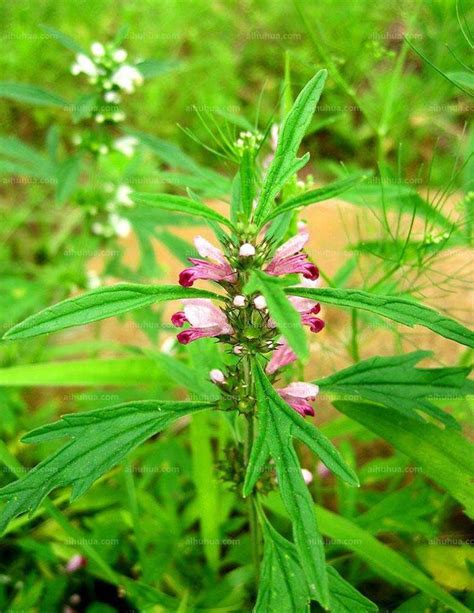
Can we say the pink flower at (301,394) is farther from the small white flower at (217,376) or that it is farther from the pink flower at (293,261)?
the pink flower at (293,261)

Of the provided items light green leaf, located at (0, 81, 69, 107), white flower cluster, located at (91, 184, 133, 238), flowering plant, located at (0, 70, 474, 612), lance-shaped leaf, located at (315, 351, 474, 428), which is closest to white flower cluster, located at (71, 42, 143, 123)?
light green leaf, located at (0, 81, 69, 107)

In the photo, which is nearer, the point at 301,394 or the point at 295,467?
the point at 295,467

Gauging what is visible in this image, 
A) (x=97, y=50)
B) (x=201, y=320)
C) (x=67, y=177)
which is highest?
(x=97, y=50)

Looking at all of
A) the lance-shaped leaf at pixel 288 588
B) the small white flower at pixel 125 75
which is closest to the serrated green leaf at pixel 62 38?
the small white flower at pixel 125 75

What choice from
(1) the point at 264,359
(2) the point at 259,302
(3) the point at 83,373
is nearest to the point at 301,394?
(1) the point at 264,359

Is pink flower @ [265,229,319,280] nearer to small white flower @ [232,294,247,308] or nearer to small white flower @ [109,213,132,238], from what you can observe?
small white flower @ [232,294,247,308]

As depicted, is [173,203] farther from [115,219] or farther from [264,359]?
[115,219]
